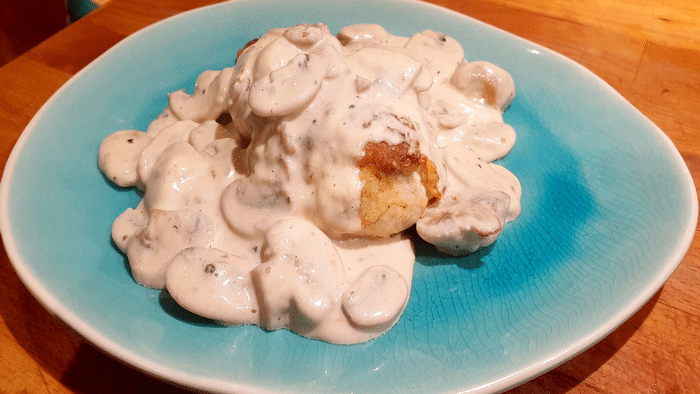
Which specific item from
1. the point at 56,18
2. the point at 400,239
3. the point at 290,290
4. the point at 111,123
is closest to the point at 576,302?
the point at 400,239

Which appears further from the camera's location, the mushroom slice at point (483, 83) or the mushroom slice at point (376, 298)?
the mushroom slice at point (483, 83)

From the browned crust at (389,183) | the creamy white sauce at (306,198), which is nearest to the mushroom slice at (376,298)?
the creamy white sauce at (306,198)

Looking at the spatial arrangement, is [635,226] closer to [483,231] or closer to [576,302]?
[576,302]

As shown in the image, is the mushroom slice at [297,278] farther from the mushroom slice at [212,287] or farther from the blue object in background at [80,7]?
the blue object in background at [80,7]

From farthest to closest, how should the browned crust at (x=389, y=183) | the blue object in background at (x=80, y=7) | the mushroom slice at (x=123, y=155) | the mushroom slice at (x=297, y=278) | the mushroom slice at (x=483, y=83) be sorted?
the blue object in background at (x=80, y=7) → the mushroom slice at (x=483, y=83) → the mushroom slice at (x=123, y=155) → the browned crust at (x=389, y=183) → the mushroom slice at (x=297, y=278)

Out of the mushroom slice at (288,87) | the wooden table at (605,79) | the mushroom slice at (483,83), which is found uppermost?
the mushroom slice at (288,87)

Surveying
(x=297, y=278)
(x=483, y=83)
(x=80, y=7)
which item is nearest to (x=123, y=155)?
Answer: (x=297, y=278)

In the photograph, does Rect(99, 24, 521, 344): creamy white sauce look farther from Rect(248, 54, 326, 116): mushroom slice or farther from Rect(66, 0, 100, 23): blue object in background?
Rect(66, 0, 100, 23): blue object in background

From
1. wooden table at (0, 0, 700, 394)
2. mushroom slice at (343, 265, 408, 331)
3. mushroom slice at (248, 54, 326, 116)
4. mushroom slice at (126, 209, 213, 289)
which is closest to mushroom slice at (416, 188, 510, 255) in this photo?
mushroom slice at (343, 265, 408, 331)
